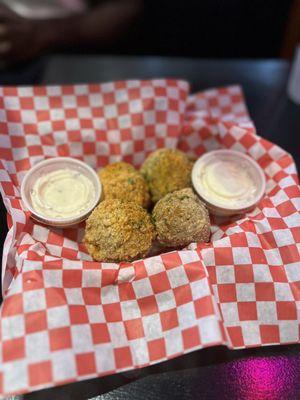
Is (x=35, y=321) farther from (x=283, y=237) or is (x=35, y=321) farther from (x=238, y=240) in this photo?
(x=283, y=237)

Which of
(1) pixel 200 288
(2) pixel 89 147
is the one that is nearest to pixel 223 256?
(1) pixel 200 288

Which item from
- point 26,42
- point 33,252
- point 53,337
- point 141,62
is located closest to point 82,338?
point 53,337

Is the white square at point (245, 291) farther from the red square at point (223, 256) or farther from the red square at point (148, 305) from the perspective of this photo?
the red square at point (148, 305)

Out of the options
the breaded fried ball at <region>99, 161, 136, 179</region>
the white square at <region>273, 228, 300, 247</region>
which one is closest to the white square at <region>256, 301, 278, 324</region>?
the white square at <region>273, 228, 300, 247</region>

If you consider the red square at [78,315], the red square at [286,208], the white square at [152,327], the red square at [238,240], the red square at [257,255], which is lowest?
the white square at [152,327]

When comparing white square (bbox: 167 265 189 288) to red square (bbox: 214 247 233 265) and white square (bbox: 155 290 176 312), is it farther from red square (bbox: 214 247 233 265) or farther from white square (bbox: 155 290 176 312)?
red square (bbox: 214 247 233 265)

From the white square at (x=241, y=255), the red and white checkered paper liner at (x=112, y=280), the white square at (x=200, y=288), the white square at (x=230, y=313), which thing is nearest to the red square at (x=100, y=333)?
the red and white checkered paper liner at (x=112, y=280)
